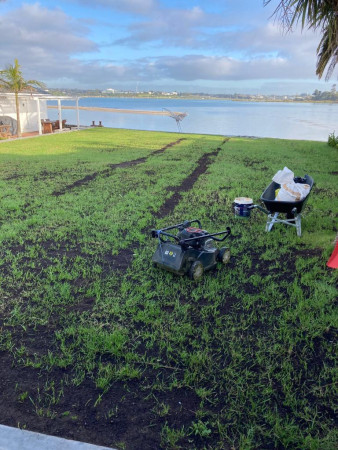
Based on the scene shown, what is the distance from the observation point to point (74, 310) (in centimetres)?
394

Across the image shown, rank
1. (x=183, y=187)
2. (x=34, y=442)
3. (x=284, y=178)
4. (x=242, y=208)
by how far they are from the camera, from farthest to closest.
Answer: (x=183, y=187), (x=242, y=208), (x=284, y=178), (x=34, y=442)

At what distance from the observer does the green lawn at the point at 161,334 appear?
99.5 inches

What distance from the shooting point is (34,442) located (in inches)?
90.4

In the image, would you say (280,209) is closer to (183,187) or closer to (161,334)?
(161,334)

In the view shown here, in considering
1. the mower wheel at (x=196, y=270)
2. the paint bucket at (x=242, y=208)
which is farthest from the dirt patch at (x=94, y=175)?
the mower wheel at (x=196, y=270)

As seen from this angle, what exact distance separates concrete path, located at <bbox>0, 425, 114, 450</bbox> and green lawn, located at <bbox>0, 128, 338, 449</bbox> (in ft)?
0.36

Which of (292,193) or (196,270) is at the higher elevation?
(292,193)

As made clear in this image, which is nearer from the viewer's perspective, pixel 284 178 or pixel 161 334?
pixel 161 334

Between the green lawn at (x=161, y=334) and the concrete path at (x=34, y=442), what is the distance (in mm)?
111

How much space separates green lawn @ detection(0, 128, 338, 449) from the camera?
253 cm

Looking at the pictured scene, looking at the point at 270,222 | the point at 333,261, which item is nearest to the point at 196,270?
the point at 333,261

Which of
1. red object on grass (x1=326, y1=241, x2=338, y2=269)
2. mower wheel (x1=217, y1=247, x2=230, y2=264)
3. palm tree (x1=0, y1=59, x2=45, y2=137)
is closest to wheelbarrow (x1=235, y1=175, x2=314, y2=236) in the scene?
red object on grass (x1=326, y1=241, x2=338, y2=269)

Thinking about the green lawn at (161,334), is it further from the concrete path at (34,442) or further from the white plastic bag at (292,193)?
the white plastic bag at (292,193)

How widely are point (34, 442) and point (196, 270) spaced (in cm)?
267
